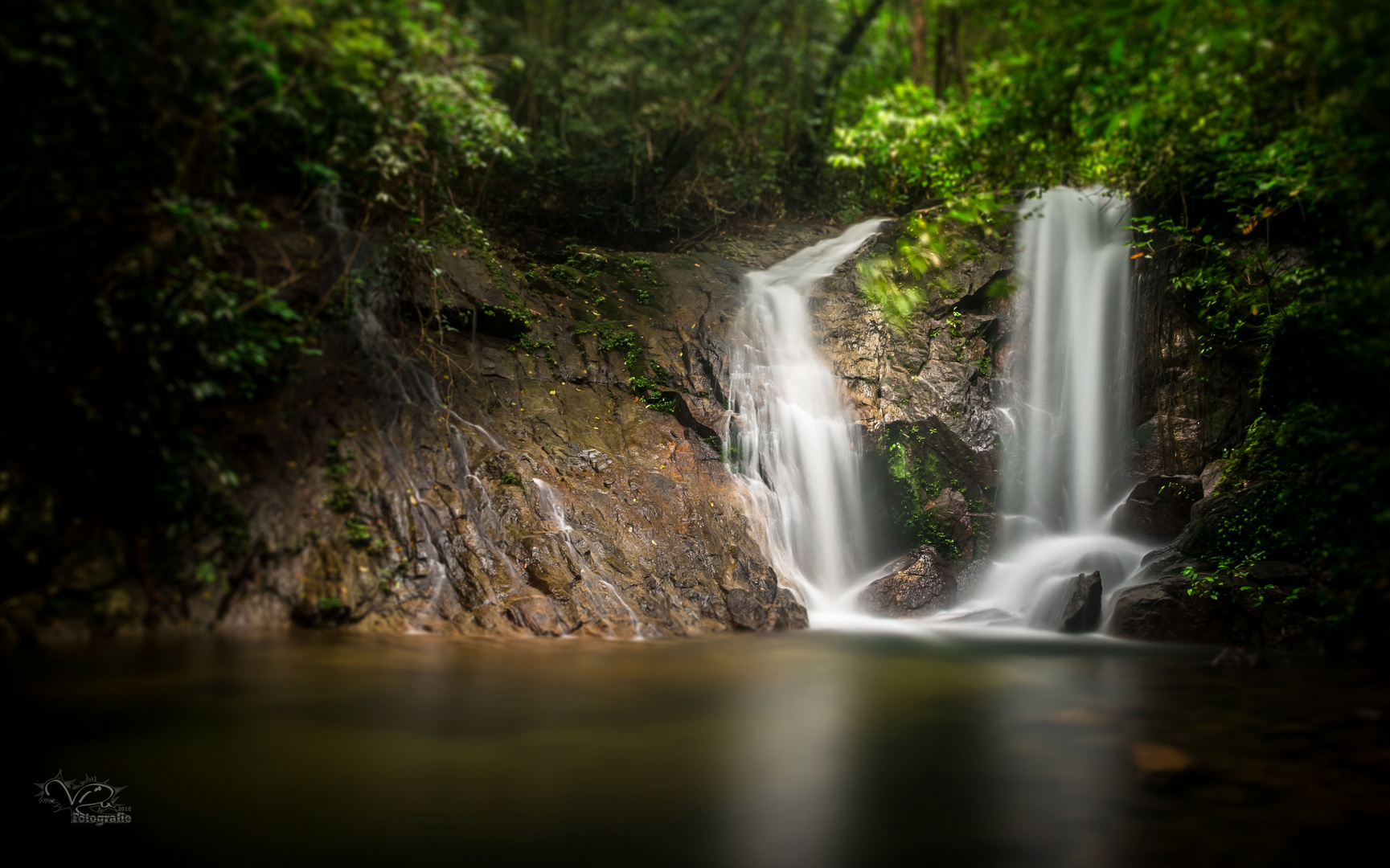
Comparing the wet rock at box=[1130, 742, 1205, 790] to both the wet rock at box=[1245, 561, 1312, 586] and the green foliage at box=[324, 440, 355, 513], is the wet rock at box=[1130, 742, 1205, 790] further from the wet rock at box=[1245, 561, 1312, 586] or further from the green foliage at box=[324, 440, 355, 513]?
the green foliage at box=[324, 440, 355, 513]

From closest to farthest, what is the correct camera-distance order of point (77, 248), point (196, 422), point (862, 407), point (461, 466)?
point (77, 248) < point (196, 422) < point (461, 466) < point (862, 407)

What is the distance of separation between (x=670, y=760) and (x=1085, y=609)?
244 inches

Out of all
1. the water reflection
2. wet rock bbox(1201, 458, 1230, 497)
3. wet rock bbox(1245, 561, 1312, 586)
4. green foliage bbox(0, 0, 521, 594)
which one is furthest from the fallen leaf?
wet rock bbox(1201, 458, 1230, 497)

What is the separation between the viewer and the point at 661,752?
13.1ft

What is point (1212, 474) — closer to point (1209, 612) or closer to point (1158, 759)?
point (1209, 612)

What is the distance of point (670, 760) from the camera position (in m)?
3.90

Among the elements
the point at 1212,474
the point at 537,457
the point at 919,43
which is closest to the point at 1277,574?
the point at 1212,474

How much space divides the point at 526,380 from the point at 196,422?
13.1ft

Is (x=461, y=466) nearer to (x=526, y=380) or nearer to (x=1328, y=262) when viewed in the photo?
(x=526, y=380)

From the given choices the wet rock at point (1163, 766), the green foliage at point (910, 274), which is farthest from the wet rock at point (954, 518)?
the wet rock at point (1163, 766)

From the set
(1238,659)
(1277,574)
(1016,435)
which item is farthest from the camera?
(1016,435)

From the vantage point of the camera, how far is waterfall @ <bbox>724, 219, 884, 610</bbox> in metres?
9.46

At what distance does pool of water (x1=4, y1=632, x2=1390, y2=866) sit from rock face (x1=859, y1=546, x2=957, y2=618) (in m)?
3.43

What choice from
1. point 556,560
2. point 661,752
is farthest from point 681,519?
point 661,752
